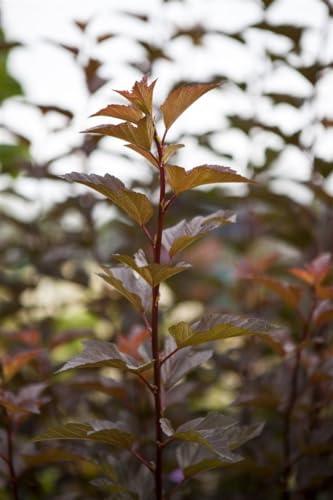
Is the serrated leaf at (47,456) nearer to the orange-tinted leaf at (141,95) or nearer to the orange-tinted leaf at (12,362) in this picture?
the orange-tinted leaf at (12,362)

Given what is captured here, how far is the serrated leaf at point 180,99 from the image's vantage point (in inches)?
42.8

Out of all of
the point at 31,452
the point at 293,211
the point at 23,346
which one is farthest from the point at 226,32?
the point at 31,452

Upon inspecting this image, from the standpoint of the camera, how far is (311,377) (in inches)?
63.4

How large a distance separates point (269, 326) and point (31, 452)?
767 mm

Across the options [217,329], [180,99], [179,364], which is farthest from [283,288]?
[180,99]

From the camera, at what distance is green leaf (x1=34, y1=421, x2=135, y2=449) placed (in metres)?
1.14

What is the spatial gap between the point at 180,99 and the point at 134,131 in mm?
96

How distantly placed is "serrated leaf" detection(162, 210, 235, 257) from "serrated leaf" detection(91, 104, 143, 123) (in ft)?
0.67

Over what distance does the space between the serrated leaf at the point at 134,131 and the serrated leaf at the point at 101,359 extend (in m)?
0.34

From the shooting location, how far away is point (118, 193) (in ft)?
3.63

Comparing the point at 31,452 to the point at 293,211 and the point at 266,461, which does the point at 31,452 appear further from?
the point at 293,211

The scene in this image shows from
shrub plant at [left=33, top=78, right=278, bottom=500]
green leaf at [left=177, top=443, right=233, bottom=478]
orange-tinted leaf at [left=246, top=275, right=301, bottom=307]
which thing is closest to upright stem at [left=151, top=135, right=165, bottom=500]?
shrub plant at [left=33, top=78, right=278, bottom=500]

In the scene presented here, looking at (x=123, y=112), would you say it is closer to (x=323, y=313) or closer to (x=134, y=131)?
(x=134, y=131)

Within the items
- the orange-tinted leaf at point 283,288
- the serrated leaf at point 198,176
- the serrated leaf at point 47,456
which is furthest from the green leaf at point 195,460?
the serrated leaf at point 198,176
